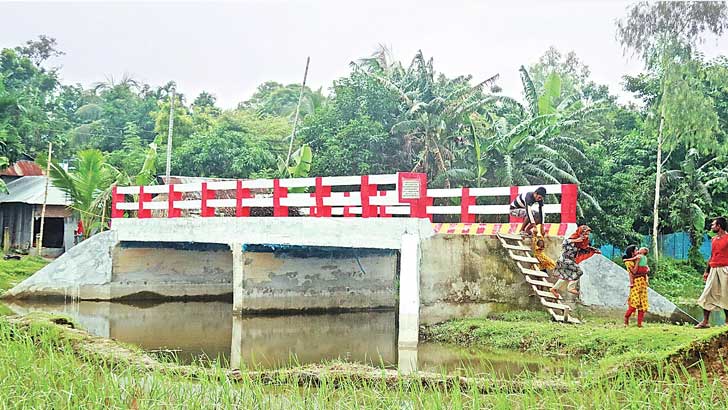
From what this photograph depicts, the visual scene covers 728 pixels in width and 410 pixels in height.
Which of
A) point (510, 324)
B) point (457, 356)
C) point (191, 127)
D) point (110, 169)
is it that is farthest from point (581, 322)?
point (191, 127)

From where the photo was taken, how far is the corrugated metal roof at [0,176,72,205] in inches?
964

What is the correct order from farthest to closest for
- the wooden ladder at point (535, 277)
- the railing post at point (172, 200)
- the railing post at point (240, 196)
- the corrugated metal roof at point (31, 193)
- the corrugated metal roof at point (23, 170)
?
1. the corrugated metal roof at point (23, 170)
2. the corrugated metal roof at point (31, 193)
3. the railing post at point (172, 200)
4. the railing post at point (240, 196)
5. the wooden ladder at point (535, 277)

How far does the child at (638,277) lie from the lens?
9.70m

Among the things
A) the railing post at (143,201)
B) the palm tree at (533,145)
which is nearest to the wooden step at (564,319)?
the palm tree at (533,145)

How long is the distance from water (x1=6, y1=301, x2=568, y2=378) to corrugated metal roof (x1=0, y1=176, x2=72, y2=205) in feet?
25.1

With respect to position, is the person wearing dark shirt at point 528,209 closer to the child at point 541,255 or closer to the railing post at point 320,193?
the child at point 541,255

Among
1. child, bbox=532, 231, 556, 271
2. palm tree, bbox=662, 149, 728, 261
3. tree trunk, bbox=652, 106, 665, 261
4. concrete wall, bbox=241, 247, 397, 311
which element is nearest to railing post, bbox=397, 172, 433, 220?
child, bbox=532, 231, 556, 271

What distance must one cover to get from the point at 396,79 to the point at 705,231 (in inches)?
359

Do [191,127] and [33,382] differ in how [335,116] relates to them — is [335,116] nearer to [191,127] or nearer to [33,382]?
[191,127]

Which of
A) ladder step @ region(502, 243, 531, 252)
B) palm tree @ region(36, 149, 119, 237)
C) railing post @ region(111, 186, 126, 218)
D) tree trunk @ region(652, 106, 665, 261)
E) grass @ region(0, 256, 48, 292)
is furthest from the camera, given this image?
palm tree @ region(36, 149, 119, 237)

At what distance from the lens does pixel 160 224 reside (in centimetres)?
1761

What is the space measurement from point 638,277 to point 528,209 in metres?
2.21

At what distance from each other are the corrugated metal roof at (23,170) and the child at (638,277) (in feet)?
72.9

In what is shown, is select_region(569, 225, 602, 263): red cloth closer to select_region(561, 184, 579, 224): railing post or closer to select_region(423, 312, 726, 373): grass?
select_region(561, 184, 579, 224): railing post
